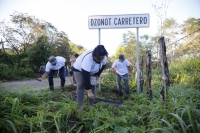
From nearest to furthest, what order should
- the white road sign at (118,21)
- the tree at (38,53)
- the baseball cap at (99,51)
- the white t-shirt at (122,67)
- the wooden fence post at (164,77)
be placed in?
the wooden fence post at (164,77)
the baseball cap at (99,51)
the white road sign at (118,21)
the white t-shirt at (122,67)
the tree at (38,53)

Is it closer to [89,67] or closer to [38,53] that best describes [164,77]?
[89,67]

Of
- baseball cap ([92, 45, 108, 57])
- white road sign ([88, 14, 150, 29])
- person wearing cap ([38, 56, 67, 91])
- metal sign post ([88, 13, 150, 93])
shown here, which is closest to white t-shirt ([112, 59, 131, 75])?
metal sign post ([88, 13, 150, 93])

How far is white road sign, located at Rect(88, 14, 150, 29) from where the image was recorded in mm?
4699

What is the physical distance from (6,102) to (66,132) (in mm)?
1013

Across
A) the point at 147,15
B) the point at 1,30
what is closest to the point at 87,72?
the point at 147,15

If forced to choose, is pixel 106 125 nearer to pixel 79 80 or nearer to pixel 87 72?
pixel 87 72

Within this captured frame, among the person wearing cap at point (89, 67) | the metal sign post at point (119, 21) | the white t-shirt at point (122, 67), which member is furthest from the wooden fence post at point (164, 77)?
the white t-shirt at point (122, 67)

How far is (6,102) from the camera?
2020 millimetres

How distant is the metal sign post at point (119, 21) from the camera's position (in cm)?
470

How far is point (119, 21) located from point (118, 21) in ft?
0.11

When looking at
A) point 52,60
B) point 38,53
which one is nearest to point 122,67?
point 52,60

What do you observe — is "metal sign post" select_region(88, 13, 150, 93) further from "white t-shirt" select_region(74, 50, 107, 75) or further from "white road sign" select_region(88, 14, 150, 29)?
"white t-shirt" select_region(74, 50, 107, 75)

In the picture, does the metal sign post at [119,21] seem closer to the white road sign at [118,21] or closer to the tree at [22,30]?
the white road sign at [118,21]

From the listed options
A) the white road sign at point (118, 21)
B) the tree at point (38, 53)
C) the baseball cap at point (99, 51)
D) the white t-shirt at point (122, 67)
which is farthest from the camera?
the tree at point (38, 53)
